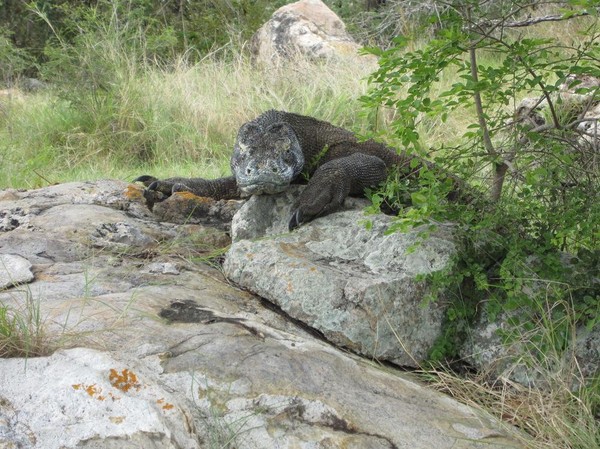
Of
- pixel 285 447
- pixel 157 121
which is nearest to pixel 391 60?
pixel 285 447

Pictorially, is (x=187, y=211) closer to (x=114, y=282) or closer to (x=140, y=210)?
(x=140, y=210)

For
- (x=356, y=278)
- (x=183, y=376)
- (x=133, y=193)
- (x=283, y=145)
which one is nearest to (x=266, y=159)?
(x=283, y=145)

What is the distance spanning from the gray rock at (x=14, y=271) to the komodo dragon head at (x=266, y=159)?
1.23m

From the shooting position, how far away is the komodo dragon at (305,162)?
4211 millimetres

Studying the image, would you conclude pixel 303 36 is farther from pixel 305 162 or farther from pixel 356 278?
pixel 356 278

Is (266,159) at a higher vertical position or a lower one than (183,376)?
higher

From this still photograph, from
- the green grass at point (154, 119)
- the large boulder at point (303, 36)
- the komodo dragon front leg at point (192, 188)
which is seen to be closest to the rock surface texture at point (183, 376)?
the komodo dragon front leg at point (192, 188)

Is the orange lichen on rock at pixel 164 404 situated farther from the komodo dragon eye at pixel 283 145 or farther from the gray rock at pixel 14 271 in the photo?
the komodo dragon eye at pixel 283 145

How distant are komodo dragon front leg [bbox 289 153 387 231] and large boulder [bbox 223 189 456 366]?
0.07 metres

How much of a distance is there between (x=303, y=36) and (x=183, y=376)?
444 inches

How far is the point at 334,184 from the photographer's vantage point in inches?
168

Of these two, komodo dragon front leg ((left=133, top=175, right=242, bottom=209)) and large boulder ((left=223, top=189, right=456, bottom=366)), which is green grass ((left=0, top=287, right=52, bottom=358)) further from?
komodo dragon front leg ((left=133, top=175, right=242, bottom=209))

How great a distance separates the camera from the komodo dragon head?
420 cm

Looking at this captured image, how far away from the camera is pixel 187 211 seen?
491cm
